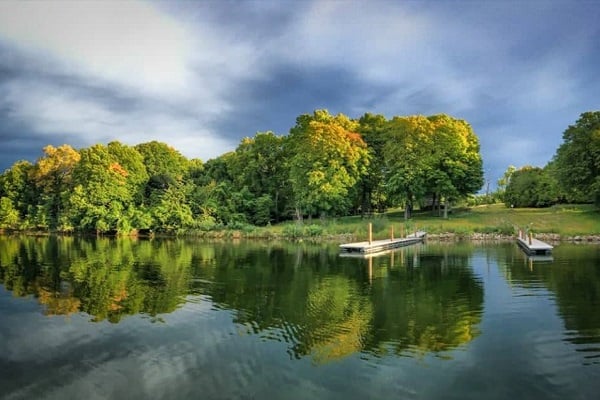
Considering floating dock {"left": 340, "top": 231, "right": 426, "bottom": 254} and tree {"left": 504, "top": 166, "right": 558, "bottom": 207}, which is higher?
tree {"left": 504, "top": 166, "right": 558, "bottom": 207}

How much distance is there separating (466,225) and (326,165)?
52.0 ft

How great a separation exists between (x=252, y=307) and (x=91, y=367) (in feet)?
18.4

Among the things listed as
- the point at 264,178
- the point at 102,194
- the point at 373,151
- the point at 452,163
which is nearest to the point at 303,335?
the point at 452,163

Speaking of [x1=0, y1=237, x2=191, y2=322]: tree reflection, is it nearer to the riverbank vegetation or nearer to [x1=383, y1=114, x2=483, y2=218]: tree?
the riverbank vegetation

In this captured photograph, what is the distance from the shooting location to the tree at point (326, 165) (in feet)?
159

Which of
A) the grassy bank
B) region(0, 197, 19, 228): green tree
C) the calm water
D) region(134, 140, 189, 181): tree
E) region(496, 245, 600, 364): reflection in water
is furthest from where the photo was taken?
region(0, 197, 19, 228): green tree

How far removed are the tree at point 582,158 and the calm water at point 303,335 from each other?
32.0m

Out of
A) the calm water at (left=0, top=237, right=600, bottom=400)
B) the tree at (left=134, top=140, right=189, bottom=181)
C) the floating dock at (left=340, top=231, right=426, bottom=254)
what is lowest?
the calm water at (left=0, top=237, right=600, bottom=400)

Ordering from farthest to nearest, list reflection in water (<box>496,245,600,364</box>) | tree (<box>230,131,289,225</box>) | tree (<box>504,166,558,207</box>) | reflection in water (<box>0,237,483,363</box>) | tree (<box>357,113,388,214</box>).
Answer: tree (<box>504,166,558,207</box>) < tree (<box>230,131,289,225</box>) < tree (<box>357,113,388,214</box>) < reflection in water (<box>0,237,483,363</box>) < reflection in water (<box>496,245,600,364</box>)

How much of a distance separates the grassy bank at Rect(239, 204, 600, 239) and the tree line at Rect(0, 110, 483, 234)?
10.0 ft

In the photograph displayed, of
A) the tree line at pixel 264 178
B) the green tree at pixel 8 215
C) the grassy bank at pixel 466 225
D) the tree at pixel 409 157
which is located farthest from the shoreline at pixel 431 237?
the green tree at pixel 8 215

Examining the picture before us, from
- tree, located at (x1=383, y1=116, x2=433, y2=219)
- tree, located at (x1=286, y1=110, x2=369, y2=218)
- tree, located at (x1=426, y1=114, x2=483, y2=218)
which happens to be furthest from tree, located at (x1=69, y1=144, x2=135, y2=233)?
tree, located at (x1=426, y1=114, x2=483, y2=218)

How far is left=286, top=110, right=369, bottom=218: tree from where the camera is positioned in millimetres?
48406

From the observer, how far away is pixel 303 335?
10.7 meters
